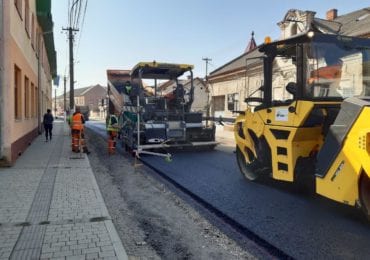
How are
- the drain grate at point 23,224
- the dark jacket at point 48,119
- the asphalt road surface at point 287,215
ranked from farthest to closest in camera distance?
the dark jacket at point 48,119
the drain grate at point 23,224
the asphalt road surface at point 287,215

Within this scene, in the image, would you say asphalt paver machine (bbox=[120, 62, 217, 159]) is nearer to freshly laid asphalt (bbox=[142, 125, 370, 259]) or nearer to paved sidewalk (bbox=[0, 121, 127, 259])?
freshly laid asphalt (bbox=[142, 125, 370, 259])

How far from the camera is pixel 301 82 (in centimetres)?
597

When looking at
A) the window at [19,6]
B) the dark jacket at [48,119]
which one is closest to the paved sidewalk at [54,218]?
the window at [19,6]

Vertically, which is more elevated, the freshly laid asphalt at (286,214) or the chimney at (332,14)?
the chimney at (332,14)

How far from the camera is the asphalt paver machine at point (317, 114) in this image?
15.6 ft

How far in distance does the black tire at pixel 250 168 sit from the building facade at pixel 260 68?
1022mm

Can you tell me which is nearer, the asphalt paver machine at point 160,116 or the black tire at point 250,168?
the black tire at point 250,168

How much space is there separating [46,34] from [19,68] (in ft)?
50.1

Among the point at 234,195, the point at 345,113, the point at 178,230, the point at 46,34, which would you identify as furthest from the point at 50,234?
the point at 46,34

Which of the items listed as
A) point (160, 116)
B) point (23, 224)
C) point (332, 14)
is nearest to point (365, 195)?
point (23, 224)

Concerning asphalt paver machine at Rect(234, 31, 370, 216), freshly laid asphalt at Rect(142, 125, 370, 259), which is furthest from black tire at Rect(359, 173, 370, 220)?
freshly laid asphalt at Rect(142, 125, 370, 259)

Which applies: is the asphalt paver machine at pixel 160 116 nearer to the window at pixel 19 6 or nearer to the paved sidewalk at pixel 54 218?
the paved sidewalk at pixel 54 218

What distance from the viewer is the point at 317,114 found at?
19.1 ft

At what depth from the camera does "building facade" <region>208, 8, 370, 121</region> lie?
6914 millimetres
